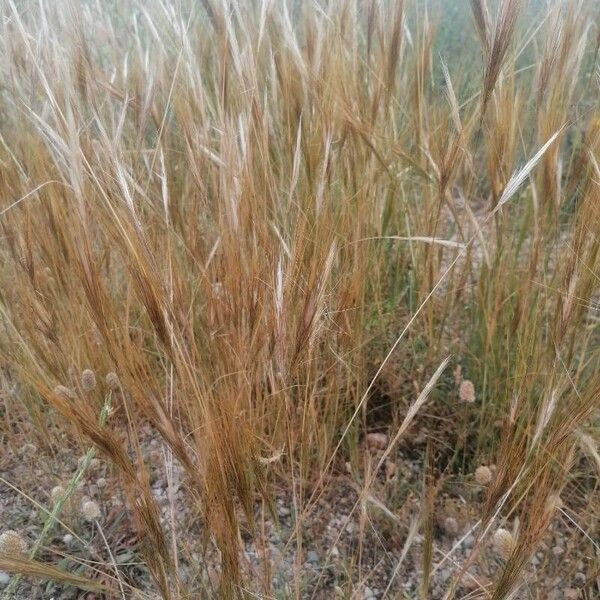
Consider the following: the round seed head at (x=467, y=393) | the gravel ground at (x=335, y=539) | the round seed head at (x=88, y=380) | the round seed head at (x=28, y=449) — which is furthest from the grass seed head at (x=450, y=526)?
the round seed head at (x=28, y=449)

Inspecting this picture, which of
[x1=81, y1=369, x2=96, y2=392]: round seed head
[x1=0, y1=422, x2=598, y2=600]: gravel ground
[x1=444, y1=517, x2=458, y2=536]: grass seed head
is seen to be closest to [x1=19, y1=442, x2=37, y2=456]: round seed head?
[x1=0, y1=422, x2=598, y2=600]: gravel ground

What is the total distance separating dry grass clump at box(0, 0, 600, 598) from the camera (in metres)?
0.70

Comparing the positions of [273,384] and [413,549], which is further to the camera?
[413,549]

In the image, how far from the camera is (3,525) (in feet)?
3.60

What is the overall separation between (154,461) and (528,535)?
2.37 feet

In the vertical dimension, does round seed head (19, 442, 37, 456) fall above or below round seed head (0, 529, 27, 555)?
below

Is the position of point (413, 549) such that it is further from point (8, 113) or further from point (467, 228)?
point (8, 113)

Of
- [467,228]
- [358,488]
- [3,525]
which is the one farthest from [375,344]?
[3,525]

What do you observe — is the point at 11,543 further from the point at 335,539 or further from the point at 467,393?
the point at 467,393

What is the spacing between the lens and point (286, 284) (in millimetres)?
673

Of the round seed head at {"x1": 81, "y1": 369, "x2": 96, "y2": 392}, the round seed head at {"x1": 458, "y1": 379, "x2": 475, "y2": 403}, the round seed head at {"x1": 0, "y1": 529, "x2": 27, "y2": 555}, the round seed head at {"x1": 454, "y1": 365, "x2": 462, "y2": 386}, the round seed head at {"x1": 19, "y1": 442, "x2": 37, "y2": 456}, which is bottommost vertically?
the round seed head at {"x1": 19, "y1": 442, "x2": 37, "y2": 456}

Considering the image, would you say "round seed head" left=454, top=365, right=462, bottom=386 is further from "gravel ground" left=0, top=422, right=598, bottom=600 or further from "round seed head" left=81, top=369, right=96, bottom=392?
"round seed head" left=81, top=369, right=96, bottom=392

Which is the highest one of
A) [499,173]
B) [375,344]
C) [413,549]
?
[499,173]

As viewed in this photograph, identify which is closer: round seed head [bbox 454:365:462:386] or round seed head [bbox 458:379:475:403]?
round seed head [bbox 458:379:475:403]
